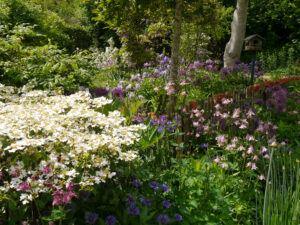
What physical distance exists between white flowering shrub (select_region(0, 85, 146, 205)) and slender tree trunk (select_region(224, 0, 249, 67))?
6862mm

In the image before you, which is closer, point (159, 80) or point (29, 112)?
point (29, 112)

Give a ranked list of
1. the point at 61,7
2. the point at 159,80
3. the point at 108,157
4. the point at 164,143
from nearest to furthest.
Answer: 1. the point at 108,157
2. the point at 164,143
3. the point at 159,80
4. the point at 61,7

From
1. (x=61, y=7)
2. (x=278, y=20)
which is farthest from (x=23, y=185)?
(x=61, y=7)

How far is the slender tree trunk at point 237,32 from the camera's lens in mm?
7566

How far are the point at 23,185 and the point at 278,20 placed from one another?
48.2 ft

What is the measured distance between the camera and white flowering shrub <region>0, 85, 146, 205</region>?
1.49 meters

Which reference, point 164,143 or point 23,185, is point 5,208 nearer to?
point 23,185

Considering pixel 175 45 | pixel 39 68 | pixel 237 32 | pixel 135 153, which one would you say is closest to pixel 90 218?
pixel 135 153

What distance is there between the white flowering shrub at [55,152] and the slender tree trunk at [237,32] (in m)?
6.86

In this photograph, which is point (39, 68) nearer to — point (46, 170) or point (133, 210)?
→ point (46, 170)

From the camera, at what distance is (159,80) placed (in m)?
5.77

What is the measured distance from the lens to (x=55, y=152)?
1.64 metres

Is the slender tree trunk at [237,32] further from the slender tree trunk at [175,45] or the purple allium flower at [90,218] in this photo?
the purple allium flower at [90,218]

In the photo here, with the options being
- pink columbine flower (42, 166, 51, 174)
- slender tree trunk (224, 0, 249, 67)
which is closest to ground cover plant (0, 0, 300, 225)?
pink columbine flower (42, 166, 51, 174)
